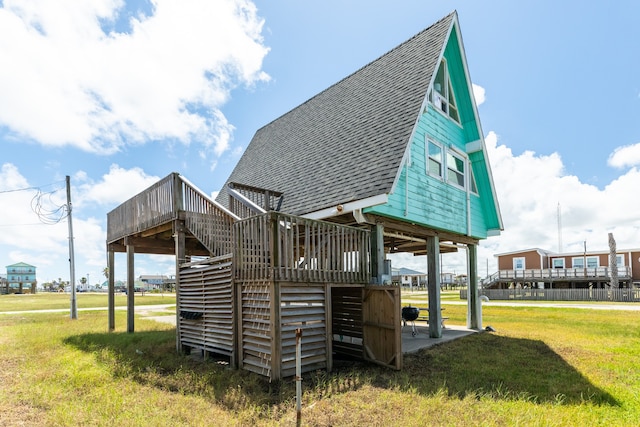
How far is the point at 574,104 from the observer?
19.0m

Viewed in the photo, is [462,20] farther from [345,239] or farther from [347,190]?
[345,239]

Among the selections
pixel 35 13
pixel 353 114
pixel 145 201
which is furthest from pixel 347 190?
pixel 35 13

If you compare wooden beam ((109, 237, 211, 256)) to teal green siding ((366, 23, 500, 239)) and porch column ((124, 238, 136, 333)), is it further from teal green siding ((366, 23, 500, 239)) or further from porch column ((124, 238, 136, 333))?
teal green siding ((366, 23, 500, 239))

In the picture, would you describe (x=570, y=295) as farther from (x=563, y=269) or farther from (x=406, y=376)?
(x=406, y=376)

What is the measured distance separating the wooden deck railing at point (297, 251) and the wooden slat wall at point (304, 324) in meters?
0.25

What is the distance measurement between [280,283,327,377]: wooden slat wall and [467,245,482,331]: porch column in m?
7.85

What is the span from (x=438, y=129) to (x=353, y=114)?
2.63m

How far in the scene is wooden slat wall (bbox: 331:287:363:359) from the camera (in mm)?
8266

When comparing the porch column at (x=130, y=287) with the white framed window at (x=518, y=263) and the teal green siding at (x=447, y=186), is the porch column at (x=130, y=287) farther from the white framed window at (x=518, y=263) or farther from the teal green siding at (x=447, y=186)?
the white framed window at (x=518, y=263)

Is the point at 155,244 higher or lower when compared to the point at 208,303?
higher

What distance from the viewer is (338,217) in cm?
948

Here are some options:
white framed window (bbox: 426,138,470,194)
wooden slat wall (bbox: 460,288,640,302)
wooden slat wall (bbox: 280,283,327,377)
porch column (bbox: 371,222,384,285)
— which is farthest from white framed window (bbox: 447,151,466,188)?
wooden slat wall (bbox: 460,288,640,302)

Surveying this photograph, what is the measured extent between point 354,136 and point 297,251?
196 inches

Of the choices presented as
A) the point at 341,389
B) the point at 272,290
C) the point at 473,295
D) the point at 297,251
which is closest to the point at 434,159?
the point at 473,295
